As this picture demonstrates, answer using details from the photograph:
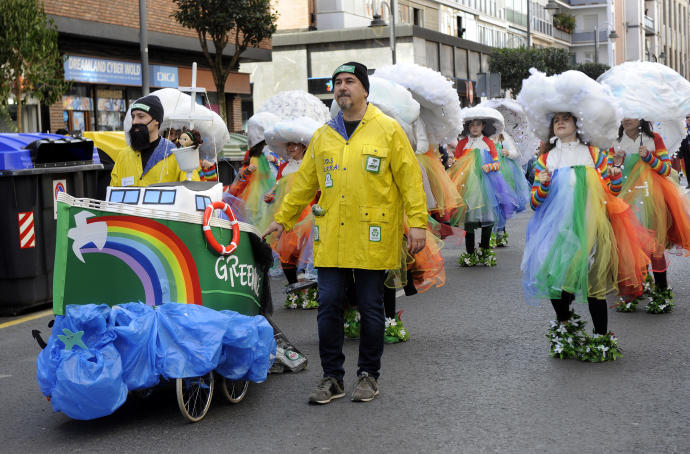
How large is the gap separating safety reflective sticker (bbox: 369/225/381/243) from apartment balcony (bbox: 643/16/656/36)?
112169mm

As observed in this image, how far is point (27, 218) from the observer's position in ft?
34.9

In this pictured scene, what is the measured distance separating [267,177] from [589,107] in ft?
16.9

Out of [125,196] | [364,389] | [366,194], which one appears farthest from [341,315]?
[125,196]

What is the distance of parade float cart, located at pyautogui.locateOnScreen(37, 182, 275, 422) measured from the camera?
5.47 m

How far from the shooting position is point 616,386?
6.42m

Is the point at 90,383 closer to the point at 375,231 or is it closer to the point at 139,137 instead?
the point at 375,231

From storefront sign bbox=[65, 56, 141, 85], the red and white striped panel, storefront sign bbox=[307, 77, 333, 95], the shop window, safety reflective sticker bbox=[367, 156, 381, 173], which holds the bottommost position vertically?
the red and white striped panel

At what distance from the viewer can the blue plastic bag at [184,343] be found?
218 inches

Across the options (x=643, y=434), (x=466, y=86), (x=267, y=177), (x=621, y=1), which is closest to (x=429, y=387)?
(x=643, y=434)

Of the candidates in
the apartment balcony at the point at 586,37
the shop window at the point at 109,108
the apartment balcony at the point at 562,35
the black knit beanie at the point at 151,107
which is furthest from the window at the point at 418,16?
the black knit beanie at the point at 151,107

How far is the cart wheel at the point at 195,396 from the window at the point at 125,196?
1.09 metres

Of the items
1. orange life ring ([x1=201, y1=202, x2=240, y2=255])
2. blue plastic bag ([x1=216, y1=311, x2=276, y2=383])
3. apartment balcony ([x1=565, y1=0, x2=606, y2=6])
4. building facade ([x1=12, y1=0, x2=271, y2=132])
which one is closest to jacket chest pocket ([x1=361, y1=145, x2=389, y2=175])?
orange life ring ([x1=201, y1=202, x2=240, y2=255])

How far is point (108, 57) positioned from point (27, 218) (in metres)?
18.4

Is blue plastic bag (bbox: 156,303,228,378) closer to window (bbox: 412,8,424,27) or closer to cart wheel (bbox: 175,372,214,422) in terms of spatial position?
cart wheel (bbox: 175,372,214,422)
